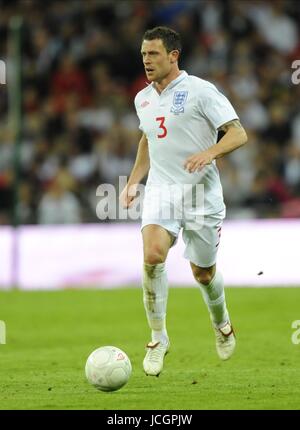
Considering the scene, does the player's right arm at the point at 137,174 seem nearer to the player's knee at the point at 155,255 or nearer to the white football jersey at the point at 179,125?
the white football jersey at the point at 179,125

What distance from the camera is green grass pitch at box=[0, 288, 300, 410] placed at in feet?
23.6

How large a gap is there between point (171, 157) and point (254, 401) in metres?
1.91

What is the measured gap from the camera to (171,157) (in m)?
8.01

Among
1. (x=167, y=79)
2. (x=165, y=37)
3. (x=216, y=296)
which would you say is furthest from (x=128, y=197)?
(x=165, y=37)

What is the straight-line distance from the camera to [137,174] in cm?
834

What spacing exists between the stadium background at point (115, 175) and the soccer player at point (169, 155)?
766 mm

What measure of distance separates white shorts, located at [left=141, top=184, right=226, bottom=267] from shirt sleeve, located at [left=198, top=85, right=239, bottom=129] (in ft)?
2.19

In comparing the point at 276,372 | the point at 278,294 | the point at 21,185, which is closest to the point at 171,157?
the point at 276,372

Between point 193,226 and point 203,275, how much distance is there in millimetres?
428

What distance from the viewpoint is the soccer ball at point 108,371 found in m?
7.29

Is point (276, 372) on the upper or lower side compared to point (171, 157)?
lower

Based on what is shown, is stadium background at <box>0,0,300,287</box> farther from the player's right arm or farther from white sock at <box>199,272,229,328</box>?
the player's right arm
